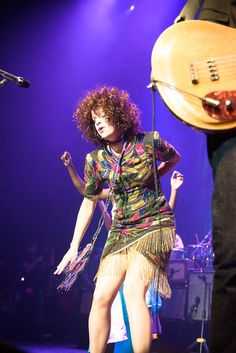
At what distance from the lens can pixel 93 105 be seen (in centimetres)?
367

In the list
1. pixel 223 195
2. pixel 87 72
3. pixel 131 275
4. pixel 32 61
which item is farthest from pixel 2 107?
pixel 223 195

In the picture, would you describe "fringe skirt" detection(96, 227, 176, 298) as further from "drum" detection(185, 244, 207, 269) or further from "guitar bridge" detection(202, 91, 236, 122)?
"drum" detection(185, 244, 207, 269)

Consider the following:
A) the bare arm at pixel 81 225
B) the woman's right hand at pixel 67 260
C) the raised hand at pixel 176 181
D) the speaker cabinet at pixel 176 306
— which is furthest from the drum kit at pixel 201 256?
the woman's right hand at pixel 67 260

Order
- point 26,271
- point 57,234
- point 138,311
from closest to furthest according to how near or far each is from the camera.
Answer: point 138,311 → point 26,271 → point 57,234

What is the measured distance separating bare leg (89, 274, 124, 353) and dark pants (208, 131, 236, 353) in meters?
1.62

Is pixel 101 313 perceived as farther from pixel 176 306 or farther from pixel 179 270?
pixel 179 270

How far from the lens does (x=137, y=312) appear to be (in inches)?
114

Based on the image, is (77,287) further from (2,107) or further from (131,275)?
(131,275)

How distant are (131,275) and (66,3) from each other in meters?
7.40

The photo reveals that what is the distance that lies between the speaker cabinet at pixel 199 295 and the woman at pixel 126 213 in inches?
158

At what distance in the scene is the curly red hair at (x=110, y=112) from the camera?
3547 millimetres

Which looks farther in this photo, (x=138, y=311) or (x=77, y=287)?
(x=77, y=287)

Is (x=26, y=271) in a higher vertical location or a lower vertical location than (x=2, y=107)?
lower

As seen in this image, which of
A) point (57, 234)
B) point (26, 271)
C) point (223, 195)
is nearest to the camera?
point (223, 195)
